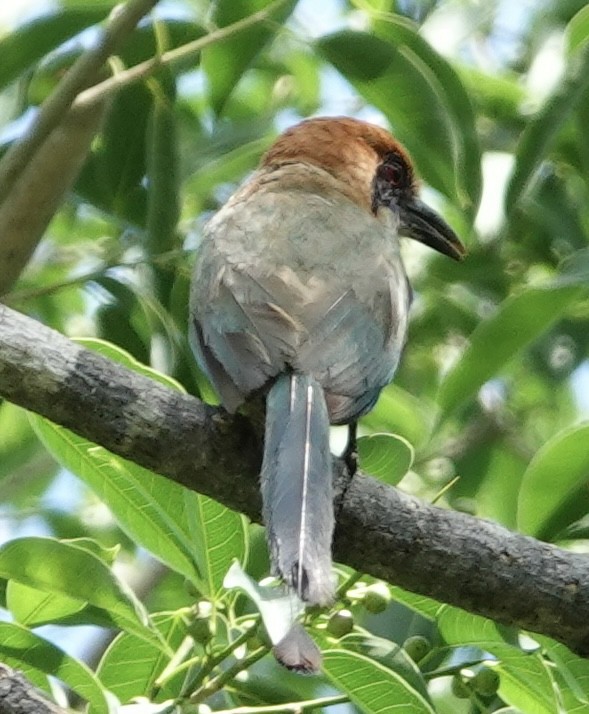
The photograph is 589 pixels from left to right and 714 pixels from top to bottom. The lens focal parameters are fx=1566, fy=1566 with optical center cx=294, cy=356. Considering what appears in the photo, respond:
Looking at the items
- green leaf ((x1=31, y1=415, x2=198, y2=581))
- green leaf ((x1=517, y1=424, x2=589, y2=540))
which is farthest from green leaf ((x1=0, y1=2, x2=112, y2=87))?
green leaf ((x1=517, y1=424, x2=589, y2=540))

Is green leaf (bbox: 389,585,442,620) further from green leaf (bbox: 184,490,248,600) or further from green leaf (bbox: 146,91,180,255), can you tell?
green leaf (bbox: 146,91,180,255)

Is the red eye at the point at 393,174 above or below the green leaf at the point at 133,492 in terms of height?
above

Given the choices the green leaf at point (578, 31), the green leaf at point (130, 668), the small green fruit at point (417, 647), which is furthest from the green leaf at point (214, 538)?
the green leaf at point (578, 31)

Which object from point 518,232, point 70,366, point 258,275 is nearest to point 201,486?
point 70,366

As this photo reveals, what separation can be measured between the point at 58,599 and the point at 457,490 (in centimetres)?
172

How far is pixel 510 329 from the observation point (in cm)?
310

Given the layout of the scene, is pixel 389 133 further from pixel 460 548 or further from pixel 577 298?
pixel 460 548

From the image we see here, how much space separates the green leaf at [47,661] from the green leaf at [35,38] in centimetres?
120

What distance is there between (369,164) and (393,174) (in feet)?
0.28

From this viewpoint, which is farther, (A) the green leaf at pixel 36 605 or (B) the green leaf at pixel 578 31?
(B) the green leaf at pixel 578 31

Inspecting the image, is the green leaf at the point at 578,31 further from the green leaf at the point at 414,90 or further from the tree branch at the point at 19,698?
the tree branch at the point at 19,698

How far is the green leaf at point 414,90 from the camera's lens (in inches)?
126

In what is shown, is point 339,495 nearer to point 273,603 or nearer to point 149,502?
point 149,502

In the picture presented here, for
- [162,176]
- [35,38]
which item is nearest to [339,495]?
[162,176]
